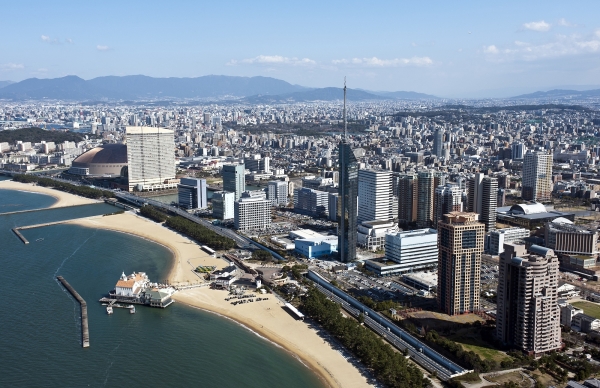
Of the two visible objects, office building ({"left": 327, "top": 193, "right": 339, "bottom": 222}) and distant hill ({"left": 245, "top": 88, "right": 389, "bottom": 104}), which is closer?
office building ({"left": 327, "top": 193, "right": 339, "bottom": 222})

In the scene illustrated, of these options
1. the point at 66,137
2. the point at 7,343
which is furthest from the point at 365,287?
the point at 66,137

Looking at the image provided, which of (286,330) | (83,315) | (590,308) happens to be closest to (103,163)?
(83,315)

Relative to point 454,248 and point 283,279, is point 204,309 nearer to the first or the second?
point 283,279

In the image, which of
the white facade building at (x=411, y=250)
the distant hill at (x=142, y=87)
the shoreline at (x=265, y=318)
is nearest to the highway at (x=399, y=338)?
the shoreline at (x=265, y=318)

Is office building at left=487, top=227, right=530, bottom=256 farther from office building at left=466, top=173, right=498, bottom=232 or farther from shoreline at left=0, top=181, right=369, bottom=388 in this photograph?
shoreline at left=0, top=181, right=369, bottom=388

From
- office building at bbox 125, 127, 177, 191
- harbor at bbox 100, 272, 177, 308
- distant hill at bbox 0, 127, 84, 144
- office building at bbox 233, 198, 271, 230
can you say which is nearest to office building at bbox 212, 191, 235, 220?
office building at bbox 233, 198, 271, 230

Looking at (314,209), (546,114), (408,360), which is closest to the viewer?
(408,360)

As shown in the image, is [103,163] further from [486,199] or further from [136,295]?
[486,199]
